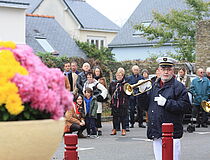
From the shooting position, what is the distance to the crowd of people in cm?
773

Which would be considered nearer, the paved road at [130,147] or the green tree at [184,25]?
the paved road at [130,147]

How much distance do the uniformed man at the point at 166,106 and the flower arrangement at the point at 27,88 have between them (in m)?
3.95

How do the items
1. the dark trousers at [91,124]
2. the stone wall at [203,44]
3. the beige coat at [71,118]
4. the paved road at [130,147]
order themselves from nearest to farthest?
the paved road at [130,147] < the beige coat at [71,118] < the dark trousers at [91,124] < the stone wall at [203,44]

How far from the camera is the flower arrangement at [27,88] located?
3533 millimetres

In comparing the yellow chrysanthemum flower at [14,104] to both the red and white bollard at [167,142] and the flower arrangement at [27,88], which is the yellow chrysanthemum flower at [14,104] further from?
the red and white bollard at [167,142]

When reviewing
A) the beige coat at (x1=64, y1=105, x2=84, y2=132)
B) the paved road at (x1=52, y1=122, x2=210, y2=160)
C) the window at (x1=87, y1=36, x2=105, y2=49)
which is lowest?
the paved road at (x1=52, y1=122, x2=210, y2=160)

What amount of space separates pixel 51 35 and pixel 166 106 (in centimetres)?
3474

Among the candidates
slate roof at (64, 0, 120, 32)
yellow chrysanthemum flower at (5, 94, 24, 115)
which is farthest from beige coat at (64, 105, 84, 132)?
slate roof at (64, 0, 120, 32)

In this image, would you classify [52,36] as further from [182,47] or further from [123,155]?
[123,155]

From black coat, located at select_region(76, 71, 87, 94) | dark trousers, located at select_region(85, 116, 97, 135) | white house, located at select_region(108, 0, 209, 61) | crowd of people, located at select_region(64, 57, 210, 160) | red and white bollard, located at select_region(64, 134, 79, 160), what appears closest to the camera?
red and white bollard, located at select_region(64, 134, 79, 160)

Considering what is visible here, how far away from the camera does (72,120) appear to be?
14.5 meters

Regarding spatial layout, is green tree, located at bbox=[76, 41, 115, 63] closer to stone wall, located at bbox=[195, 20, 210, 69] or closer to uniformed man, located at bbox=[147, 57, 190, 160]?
stone wall, located at bbox=[195, 20, 210, 69]

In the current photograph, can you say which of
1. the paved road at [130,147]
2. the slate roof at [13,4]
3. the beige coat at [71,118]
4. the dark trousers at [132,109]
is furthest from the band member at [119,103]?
the slate roof at [13,4]

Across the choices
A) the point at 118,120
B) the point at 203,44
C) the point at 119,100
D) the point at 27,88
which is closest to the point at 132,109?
the point at 118,120
